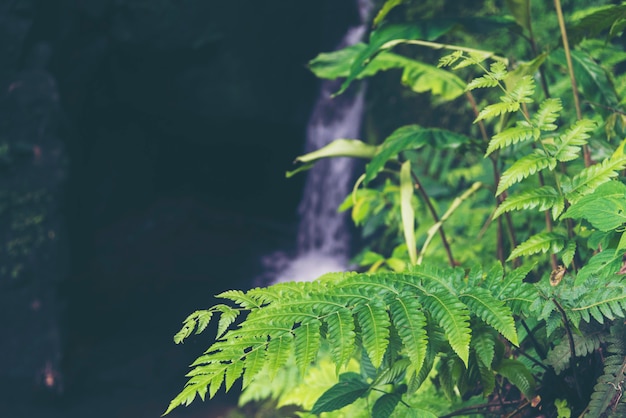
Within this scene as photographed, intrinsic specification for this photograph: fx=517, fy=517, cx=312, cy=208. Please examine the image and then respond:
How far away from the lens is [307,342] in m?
1.12

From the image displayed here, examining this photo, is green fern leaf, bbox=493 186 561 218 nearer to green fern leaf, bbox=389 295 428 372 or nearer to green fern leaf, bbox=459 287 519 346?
green fern leaf, bbox=459 287 519 346

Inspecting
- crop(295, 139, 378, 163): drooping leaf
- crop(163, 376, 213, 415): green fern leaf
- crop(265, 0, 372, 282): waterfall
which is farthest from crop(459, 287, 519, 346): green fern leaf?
crop(265, 0, 372, 282): waterfall

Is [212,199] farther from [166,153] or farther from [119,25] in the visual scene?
[119,25]

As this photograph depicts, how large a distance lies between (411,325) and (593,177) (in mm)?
696

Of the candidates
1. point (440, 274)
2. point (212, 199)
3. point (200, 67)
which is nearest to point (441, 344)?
point (440, 274)

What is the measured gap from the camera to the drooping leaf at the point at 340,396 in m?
1.44

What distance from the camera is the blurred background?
504cm

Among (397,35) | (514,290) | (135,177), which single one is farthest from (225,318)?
(135,177)

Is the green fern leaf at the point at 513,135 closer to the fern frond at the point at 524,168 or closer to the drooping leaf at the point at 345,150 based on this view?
the fern frond at the point at 524,168

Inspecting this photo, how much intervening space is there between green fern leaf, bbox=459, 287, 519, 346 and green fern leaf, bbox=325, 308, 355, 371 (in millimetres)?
310

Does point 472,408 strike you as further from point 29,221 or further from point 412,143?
point 29,221

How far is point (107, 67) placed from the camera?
6.88m

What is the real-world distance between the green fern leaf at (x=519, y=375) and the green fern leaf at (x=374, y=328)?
0.44 m

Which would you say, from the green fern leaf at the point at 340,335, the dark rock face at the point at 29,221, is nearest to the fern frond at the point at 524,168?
the green fern leaf at the point at 340,335
